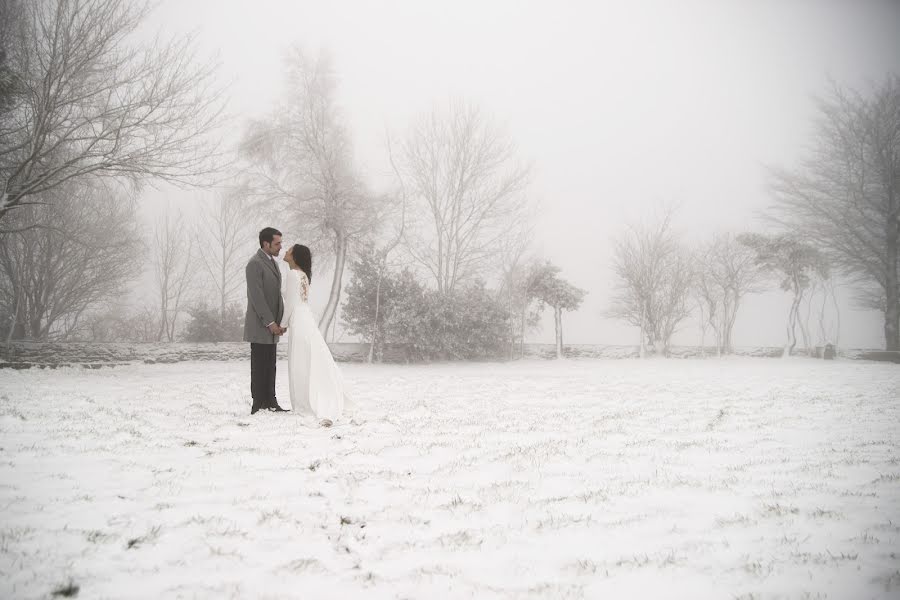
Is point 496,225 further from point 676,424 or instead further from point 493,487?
point 493,487

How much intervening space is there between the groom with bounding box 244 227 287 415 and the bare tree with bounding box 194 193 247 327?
18181mm

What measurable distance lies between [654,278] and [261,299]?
837 inches

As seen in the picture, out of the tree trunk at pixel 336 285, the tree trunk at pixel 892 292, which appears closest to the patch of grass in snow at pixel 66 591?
the tree trunk at pixel 336 285

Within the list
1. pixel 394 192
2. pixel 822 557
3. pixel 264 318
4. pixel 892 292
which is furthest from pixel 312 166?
pixel 892 292

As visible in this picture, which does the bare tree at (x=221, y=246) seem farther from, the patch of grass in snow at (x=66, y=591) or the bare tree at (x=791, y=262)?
the bare tree at (x=791, y=262)

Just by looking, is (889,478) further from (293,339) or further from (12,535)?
(293,339)

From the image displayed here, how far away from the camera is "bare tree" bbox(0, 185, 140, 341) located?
1348 centimetres

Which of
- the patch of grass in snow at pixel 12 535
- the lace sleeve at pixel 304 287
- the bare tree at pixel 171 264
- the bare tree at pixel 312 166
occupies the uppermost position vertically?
the bare tree at pixel 312 166

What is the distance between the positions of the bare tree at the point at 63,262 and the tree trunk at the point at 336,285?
267 inches

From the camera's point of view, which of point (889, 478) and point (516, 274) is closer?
point (889, 478)

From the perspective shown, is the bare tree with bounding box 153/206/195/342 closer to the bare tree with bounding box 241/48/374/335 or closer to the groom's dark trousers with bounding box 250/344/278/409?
the bare tree with bounding box 241/48/374/335

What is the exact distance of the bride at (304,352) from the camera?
4.72 m

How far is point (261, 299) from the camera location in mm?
4914

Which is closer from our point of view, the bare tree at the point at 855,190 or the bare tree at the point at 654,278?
the bare tree at the point at 855,190
